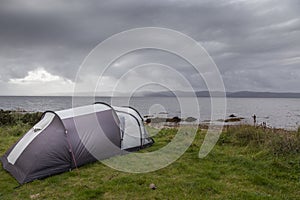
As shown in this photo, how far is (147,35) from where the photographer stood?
8906 mm

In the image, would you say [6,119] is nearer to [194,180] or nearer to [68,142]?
[68,142]

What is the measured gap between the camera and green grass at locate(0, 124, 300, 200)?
4.61 metres

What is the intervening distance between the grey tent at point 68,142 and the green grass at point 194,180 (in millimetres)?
257

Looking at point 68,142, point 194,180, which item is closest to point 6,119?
point 68,142

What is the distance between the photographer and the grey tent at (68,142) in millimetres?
5652

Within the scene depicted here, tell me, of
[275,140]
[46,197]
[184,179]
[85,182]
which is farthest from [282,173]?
[46,197]

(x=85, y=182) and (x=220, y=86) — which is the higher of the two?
(x=220, y=86)

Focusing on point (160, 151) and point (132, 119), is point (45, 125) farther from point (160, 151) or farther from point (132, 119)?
point (160, 151)

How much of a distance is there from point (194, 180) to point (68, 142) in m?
3.25

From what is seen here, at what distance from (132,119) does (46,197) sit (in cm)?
391

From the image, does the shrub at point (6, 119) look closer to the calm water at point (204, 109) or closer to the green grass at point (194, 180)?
the calm water at point (204, 109)

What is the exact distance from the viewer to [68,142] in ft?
19.8

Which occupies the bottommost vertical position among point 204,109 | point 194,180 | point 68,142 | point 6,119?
point 204,109

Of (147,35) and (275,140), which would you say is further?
(147,35)
